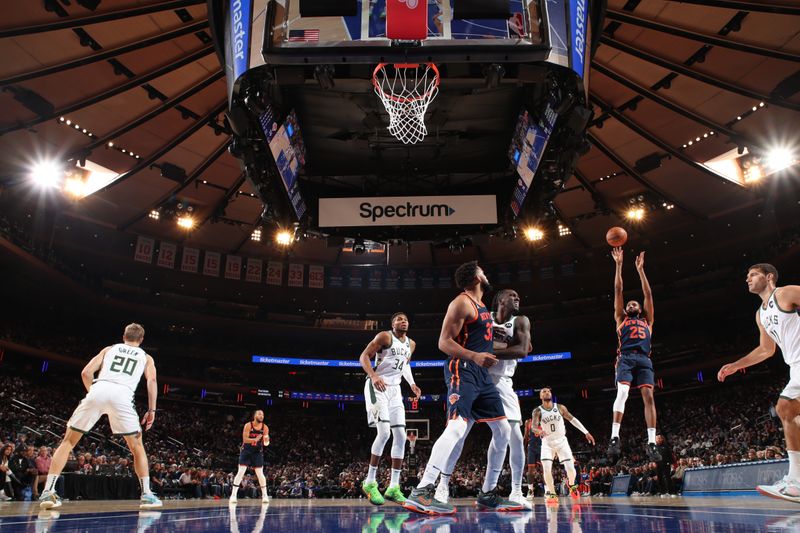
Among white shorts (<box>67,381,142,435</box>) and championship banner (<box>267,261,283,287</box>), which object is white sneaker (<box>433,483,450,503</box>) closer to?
white shorts (<box>67,381,142,435</box>)

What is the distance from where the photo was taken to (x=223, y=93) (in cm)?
1534

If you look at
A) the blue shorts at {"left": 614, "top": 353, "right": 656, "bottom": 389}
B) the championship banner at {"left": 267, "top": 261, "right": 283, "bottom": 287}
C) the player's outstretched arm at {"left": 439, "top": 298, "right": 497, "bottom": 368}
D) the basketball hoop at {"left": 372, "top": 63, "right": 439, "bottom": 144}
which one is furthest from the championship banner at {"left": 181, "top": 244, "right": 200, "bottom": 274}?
the player's outstretched arm at {"left": 439, "top": 298, "right": 497, "bottom": 368}

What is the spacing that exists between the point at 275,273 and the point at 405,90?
2520cm

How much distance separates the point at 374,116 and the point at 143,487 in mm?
8848

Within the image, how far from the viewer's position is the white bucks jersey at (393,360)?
881cm

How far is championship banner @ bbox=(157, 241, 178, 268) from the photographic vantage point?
31.3 m

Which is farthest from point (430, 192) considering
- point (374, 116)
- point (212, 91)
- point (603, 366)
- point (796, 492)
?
point (603, 366)

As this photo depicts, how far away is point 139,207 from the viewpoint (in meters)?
24.8

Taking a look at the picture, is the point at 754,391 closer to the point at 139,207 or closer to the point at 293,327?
the point at 293,327

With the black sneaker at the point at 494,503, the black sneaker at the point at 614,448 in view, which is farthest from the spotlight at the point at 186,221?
the black sneaker at the point at 494,503

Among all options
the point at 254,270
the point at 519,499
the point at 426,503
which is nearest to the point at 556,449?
the point at 519,499

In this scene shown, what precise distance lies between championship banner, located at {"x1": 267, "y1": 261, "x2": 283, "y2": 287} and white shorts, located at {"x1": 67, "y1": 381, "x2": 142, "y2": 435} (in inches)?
1086

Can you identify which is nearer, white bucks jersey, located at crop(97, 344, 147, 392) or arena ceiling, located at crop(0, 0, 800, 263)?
white bucks jersey, located at crop(97, 344, 147, 392)

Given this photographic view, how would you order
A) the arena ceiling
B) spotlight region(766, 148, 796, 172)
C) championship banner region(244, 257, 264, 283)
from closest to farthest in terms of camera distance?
the arena ceiling < spotlight region(766, 148, 796, 172) < championship banner region(244, 257, 264, 283)
